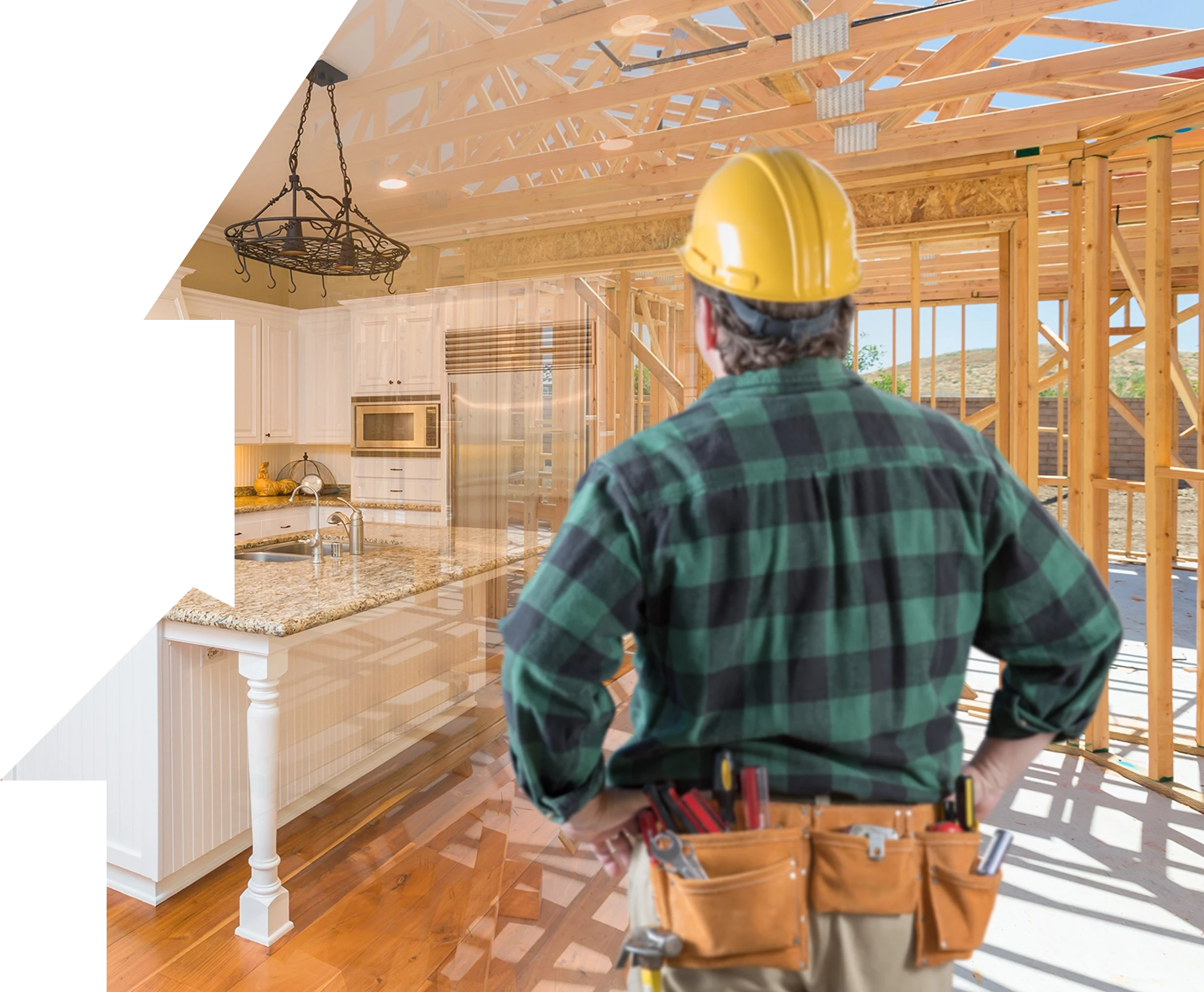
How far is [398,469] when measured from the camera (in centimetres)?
216

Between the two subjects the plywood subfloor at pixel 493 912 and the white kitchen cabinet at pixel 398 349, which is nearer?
the plywood subfloor at pixel 493 912

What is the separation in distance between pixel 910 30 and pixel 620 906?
8.54 ft

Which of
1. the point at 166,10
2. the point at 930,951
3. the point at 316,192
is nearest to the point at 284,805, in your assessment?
the point at 316,192

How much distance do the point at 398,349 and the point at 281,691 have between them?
1006 mm

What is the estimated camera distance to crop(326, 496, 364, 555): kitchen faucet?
2.15 meters

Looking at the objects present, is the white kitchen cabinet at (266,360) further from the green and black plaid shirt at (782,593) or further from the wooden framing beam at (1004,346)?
the wooden framing beam at (1004,346)

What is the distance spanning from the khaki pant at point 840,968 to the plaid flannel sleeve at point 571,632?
27 cm

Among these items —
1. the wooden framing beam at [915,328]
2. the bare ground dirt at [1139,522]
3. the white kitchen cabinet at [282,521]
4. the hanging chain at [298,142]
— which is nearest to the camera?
the hanging chain at [298,142]

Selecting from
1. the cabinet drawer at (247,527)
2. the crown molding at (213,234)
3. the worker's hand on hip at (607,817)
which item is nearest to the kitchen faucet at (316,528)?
the cabinet drawer at (247,527)

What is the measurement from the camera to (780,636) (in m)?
0.80

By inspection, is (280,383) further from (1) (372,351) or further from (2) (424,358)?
(2) (424,358)

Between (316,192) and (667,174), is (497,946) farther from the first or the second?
(667,174)

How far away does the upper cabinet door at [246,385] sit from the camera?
2.78 ft

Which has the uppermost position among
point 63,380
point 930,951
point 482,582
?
point 63,380
